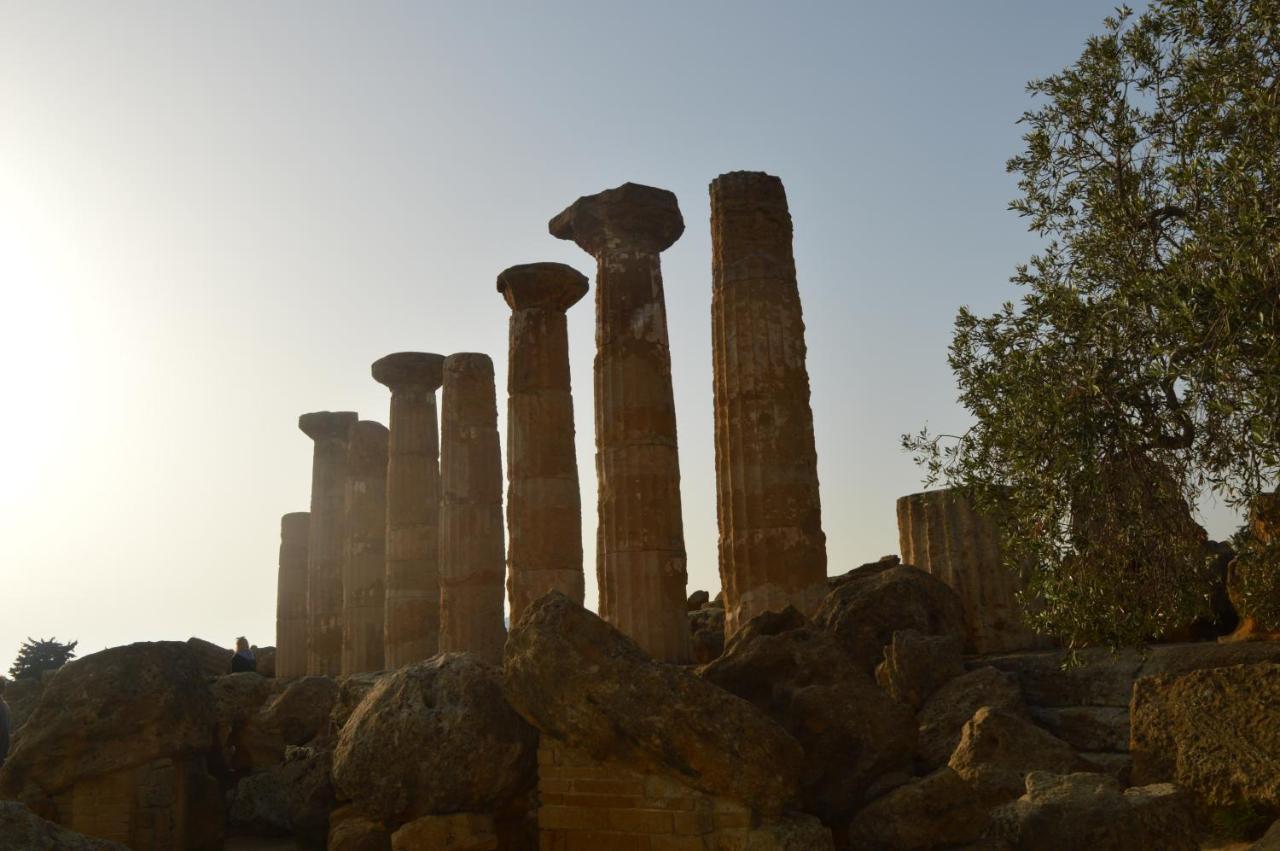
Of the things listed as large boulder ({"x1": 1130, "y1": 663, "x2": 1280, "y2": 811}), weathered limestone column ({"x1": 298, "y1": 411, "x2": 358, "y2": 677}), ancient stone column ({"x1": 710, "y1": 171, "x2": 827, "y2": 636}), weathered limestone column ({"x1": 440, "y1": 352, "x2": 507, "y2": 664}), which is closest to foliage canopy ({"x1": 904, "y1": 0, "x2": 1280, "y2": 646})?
large boulder ({"x1": 1130, "y1": 663, "x2": 1280, "y2": 811})

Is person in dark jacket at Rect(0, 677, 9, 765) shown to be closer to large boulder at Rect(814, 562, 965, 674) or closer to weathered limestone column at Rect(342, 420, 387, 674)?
large boulder at Rect(814, 562, 965, 674)

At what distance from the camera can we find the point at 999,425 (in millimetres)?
9195

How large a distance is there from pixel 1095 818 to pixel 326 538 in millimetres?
22553

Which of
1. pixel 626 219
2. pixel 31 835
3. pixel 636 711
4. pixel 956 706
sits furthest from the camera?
pixel 626 219

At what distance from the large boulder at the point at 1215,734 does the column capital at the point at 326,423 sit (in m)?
22.2

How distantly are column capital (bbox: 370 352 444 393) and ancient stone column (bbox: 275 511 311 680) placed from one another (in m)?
7.95

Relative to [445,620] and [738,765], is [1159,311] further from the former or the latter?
[445,620]

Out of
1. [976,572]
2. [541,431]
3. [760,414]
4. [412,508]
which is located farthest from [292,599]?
[976,572]

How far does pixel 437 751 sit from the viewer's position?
29.9ft

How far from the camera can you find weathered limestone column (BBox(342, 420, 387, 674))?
24.1 metres

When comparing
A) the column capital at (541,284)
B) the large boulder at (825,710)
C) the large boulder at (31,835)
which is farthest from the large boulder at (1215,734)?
the column capital at (541,284)

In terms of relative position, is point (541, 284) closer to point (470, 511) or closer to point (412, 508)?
point (470, 511)

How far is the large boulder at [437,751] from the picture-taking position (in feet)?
29.8

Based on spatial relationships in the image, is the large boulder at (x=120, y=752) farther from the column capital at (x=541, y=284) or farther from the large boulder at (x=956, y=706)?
the column capital at (x=541, y=284)
